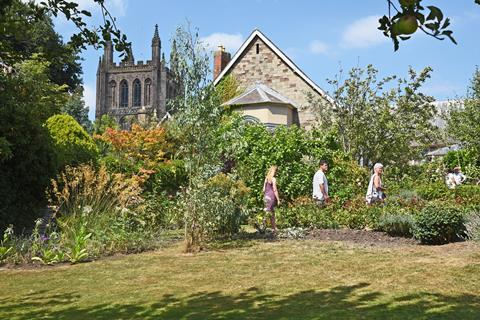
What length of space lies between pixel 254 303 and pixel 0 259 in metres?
5.54

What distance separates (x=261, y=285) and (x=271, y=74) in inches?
895

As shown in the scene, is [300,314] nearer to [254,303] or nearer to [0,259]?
[254,303]

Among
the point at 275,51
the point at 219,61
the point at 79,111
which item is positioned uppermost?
the point at 79,111

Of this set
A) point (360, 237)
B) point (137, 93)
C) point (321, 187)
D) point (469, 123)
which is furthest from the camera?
point (137, 93)

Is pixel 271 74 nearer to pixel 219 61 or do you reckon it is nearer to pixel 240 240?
pixel 219 61

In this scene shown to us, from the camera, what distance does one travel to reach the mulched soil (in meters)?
10.8

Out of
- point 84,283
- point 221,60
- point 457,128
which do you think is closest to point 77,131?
point 84,283

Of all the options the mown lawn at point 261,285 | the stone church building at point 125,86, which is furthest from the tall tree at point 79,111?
the mown lawn at point 261,285

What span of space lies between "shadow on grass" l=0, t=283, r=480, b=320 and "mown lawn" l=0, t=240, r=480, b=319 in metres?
0.01

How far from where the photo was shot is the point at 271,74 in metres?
28.9

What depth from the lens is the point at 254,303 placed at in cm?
613

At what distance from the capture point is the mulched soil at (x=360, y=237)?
10836 mm

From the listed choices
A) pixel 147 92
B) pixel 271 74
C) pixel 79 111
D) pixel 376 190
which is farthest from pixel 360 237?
pixel 147 92

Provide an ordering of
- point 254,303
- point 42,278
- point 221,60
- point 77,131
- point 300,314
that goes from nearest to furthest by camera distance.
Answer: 1. point 300,314
2. point 254,303
3. point 42,278
4. point 77,131
5. point 221,60
